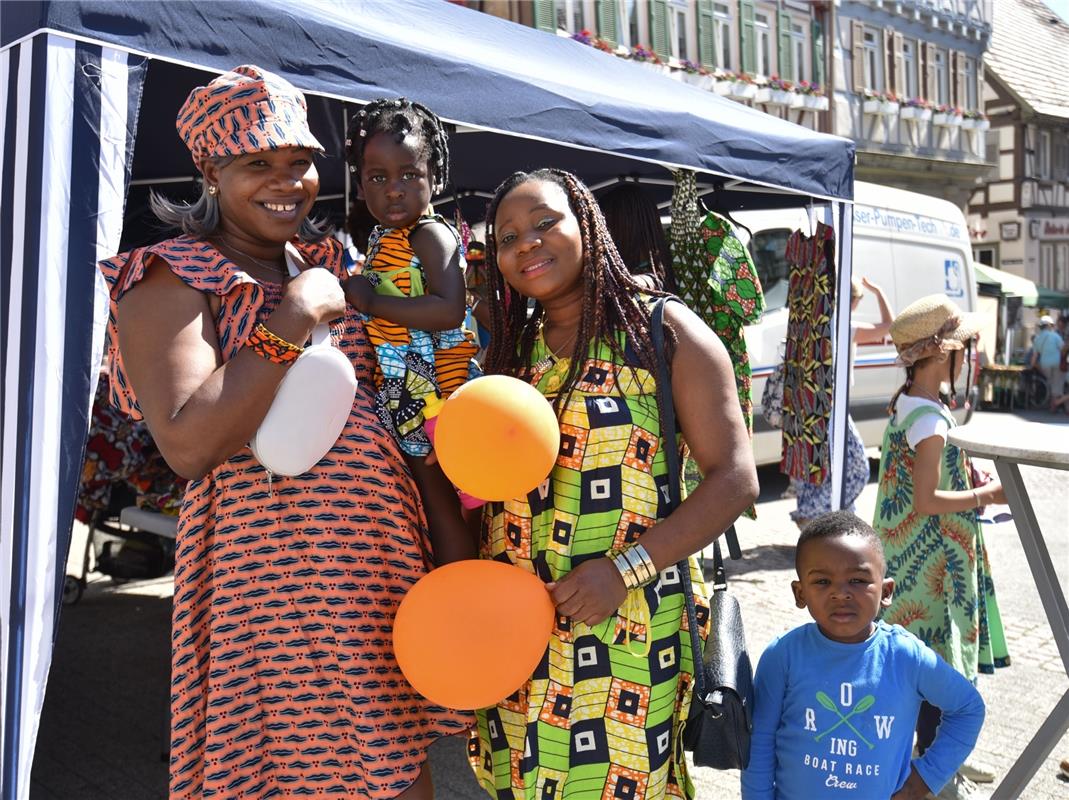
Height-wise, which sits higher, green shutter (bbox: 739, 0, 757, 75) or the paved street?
green shutter (bbox: 739, 0, 757, 75)

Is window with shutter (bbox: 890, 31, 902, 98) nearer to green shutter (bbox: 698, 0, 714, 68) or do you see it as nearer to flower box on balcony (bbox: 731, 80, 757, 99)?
flower box on balcony (bbox: 731, 80, 757, 99)

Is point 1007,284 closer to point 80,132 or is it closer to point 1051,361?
point 1051,361

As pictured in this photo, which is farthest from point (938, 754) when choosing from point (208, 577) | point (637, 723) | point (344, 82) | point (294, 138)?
point (344, 82)

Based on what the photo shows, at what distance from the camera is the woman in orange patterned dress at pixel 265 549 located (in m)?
1.69

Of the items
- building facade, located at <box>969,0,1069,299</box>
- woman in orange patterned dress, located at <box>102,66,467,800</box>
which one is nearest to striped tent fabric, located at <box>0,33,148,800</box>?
woman in orange patterned dress, located at <box>102,66,467,800</box>

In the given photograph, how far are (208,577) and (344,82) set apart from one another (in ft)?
5.36

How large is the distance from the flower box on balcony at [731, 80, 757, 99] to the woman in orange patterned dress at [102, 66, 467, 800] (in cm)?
1795

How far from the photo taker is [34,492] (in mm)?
2162

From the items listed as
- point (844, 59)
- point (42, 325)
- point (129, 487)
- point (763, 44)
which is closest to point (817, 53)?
point (844, 59)

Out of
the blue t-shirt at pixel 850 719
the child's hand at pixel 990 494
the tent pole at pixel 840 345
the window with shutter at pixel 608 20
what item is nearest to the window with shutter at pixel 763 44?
the window with shutter at pixel 608 20

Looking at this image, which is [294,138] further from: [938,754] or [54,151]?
[938,754]

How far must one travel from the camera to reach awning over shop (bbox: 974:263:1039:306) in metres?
19.3

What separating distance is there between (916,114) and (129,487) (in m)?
22.0

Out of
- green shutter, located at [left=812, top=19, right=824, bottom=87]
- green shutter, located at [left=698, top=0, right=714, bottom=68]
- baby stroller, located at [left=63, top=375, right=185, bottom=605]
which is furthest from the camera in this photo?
green shutter, located at [left=812, top=19, right=824, bottom=87]
